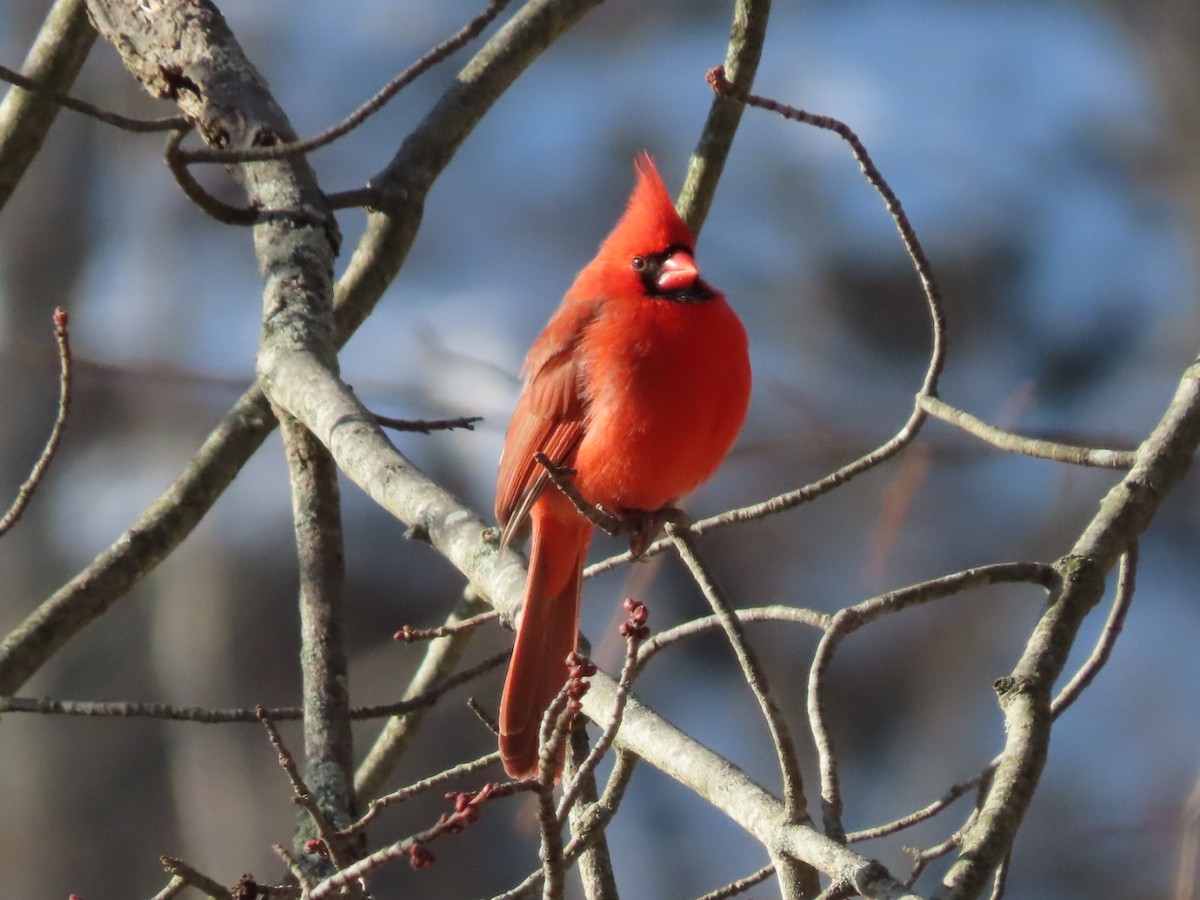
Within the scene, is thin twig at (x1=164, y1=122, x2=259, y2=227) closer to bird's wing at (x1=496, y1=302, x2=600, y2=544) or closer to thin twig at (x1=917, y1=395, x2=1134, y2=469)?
bird's wing at (x1=496, y1=302, x2=600, y2=544)

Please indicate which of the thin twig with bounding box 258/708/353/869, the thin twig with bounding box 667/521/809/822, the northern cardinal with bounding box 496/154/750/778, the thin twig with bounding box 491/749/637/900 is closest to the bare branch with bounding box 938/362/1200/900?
the thin twig with bounding box 667/521/809/822

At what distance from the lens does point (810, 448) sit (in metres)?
3.38

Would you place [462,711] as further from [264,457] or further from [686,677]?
[264,457]

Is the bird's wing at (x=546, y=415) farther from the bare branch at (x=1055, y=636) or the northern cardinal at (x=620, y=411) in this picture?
the bare branch at (x=1055, y=636)

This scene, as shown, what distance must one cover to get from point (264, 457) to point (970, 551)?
3.76 meters

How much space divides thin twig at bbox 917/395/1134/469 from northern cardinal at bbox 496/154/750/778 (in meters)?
0.50

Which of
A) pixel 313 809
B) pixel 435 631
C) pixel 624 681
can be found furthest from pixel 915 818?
pixel 313 809

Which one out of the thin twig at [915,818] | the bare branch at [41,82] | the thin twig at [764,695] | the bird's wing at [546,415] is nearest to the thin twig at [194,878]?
the thin twig at [764,695]

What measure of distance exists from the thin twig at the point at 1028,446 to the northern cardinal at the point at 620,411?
0.50m

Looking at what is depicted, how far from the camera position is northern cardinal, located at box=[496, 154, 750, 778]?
2.82 m

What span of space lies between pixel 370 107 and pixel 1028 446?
3.53 ft

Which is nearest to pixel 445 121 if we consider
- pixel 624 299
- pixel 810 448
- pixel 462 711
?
pixel 624 299

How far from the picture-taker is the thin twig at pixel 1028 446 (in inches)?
91.9

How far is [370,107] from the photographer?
7.39 feet
